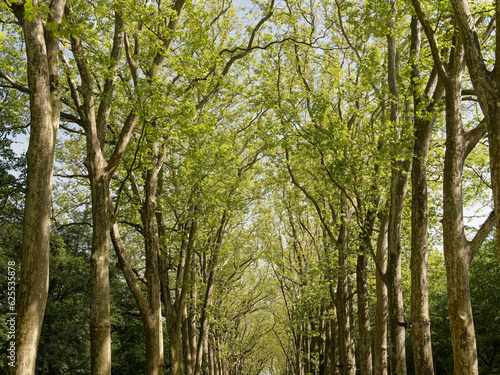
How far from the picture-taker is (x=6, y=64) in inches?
419

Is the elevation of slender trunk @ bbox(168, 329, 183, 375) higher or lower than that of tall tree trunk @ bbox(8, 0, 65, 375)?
lower

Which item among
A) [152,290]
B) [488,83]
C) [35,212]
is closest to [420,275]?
[488,83]

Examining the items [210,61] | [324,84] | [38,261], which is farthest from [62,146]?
[38,261]

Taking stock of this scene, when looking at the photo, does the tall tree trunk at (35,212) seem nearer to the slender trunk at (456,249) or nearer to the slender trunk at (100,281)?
the slender trunk at (100,281)

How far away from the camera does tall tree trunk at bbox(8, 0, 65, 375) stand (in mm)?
5047

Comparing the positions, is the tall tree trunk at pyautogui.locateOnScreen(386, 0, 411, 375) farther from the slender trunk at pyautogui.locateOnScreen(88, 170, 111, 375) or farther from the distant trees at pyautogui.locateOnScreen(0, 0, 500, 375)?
the slender trunk at pyautogui.locateOnScreen(88, 170, 111, 375)

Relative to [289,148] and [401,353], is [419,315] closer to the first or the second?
[401,353]

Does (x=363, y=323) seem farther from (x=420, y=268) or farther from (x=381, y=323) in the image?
(x=420, y=268)

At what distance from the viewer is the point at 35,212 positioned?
5434mm

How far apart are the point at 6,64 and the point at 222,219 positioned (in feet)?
29.4

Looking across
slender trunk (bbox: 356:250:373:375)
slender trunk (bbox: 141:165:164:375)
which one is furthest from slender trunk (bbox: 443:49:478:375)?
slender trunk (bbox: 141:165:164:375)

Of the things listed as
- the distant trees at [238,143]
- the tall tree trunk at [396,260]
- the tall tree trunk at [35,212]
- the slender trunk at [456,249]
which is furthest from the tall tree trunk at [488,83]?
the tall tree trunk at [35,212]

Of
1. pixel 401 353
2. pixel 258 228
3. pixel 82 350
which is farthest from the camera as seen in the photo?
pixel 82 350

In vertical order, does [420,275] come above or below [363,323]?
above
